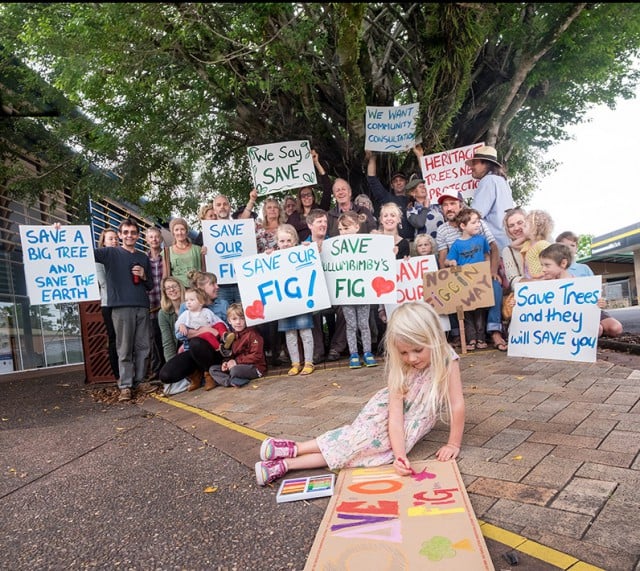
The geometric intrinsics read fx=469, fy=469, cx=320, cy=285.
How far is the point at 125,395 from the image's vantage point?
5.48 metres

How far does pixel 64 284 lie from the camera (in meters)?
5.30

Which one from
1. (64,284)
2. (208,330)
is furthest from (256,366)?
(64,284)

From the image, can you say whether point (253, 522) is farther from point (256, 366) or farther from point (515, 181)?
point (515, 181)

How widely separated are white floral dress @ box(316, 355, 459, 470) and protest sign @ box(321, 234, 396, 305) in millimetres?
2800

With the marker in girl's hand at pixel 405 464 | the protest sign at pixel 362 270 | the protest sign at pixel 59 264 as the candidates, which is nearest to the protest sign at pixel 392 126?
the marker in girl's hand at pixel 405 464

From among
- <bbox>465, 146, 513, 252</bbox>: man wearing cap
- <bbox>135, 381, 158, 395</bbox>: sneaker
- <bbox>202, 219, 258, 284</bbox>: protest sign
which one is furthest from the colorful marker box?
<bbox>465, 146, 513, 252</bbox>: man wearing cap

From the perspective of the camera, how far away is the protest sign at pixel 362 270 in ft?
17.8

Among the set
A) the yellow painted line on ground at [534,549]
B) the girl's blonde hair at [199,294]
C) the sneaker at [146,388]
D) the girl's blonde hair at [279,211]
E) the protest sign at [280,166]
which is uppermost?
the protest sign at [280,166]

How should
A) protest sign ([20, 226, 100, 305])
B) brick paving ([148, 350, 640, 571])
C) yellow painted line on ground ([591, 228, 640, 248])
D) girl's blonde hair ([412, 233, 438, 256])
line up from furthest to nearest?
yellow painted line on ground ([591, 228, 640, 248]) < girl's blonde hair ([412, 233, 438, 256]) < protest sign ([20, 226, 100, 305]) < brick paving ([148, 350, 640, 571])

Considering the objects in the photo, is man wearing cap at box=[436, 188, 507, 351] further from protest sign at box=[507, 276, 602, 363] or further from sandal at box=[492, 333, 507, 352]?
protest sign at box=[507, 276, 602, 363]

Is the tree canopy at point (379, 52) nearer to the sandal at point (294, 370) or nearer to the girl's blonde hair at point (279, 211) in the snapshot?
the girl's blonde hair at point (279, 211)

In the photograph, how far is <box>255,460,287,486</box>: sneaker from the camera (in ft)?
8.18

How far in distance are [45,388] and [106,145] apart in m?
3.77

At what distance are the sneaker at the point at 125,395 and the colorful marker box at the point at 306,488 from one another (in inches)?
142
